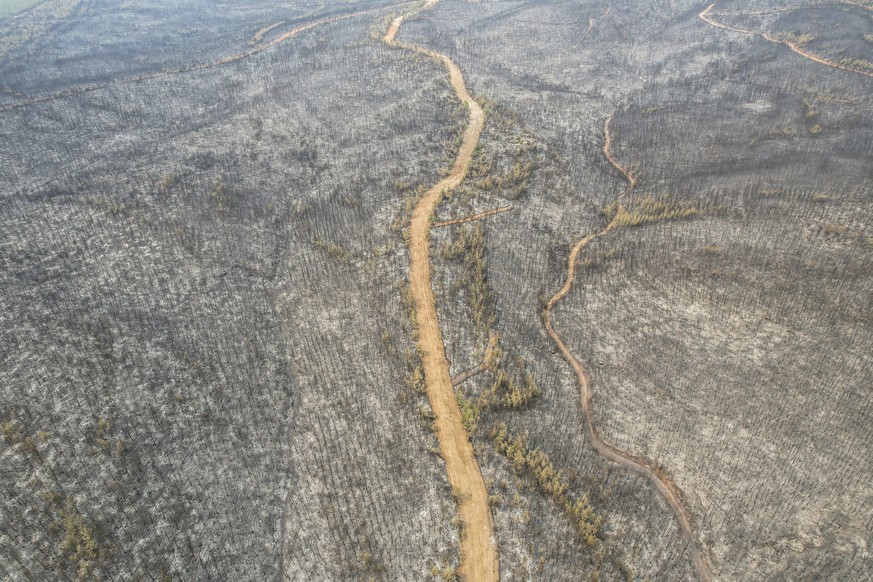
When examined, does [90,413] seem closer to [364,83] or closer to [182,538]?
[182,538]

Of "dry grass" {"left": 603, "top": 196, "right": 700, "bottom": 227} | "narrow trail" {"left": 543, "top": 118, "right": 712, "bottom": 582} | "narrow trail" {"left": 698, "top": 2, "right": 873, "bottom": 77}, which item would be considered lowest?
"narrow trail" {"left": 543, "top": 118, "right": 712, "bottom": 582}

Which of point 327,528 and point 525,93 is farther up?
point 525,93

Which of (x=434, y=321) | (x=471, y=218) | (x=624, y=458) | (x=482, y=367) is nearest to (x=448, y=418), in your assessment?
(x=482, y=367)

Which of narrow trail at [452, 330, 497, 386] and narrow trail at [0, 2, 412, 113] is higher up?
narrow trail at [0, 2, 412, 113]

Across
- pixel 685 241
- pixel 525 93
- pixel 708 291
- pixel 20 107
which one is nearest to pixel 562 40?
pixel 525 93

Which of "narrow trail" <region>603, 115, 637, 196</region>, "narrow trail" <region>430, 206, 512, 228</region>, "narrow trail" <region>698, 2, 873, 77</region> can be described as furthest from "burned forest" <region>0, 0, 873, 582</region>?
"narrow trail" <region>698, 2, 873, 77</region>

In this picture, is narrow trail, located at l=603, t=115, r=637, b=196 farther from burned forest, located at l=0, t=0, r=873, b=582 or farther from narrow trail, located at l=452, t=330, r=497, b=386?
narrow trail, located at l=452, t=330, r=497, b=386

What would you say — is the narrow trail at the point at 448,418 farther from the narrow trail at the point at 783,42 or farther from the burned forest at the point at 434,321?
the narrow trail at the point at 783,42

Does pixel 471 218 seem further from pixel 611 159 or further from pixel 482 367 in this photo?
pixel 611 159
